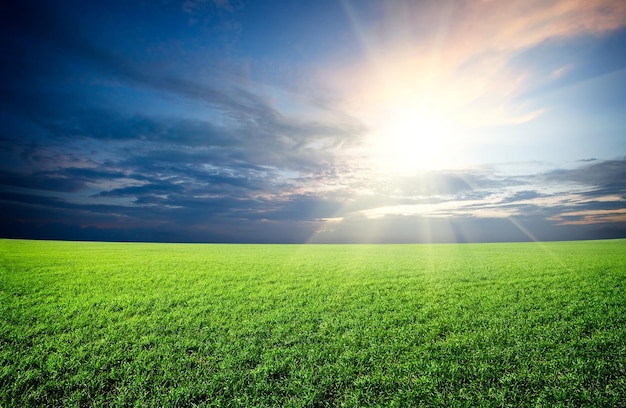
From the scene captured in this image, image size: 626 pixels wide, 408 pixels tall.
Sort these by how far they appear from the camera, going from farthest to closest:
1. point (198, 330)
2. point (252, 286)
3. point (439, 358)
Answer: point (252, 286) < point (198, 330) < point (439, 358)

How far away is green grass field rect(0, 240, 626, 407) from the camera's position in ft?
15.1

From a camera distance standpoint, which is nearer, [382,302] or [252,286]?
[382,302]

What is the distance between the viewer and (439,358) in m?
5.62

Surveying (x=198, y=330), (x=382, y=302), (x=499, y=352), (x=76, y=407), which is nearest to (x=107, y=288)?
(x=198, y=330)

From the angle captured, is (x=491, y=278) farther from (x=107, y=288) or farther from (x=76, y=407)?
(x=107, y=288)

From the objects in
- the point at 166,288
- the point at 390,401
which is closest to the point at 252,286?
the point at 166,288

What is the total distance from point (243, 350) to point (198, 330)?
1742 mm

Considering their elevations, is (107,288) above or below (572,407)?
above

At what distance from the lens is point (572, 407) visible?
4.22 m

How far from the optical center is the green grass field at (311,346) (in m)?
4.60

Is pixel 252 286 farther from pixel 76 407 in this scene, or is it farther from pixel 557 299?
pixel 557 299

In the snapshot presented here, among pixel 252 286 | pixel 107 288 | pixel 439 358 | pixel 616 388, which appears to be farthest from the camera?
pixel 252 286

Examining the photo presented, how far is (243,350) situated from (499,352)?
4.94m

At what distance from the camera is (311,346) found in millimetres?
6133
